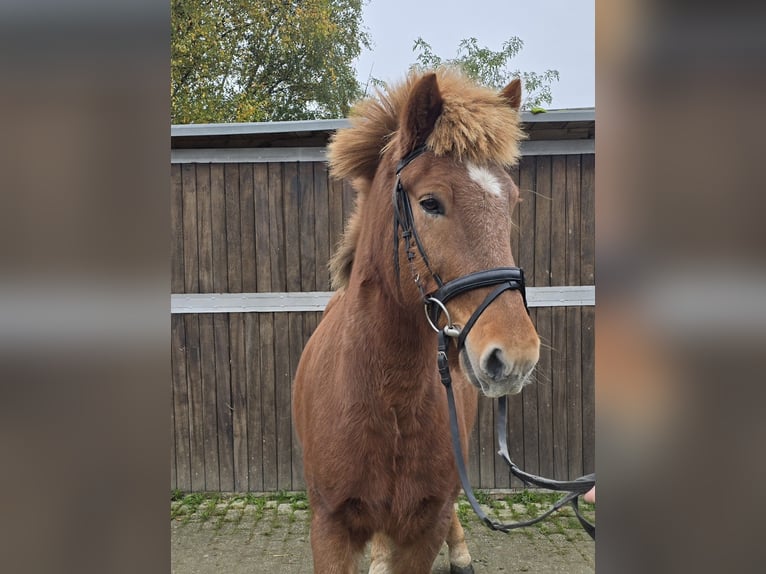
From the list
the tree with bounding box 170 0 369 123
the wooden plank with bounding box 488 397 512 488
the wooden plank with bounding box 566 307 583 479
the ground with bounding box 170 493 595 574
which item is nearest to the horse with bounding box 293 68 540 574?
the ground with bounding box 170 493 595 574

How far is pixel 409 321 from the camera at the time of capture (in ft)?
5.66

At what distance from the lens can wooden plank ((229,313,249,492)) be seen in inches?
172

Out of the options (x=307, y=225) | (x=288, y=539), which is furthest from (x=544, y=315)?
(x=288, y=539)

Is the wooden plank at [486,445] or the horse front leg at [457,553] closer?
the horse front leg at [457,553]

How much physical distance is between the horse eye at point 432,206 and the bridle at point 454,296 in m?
0.06

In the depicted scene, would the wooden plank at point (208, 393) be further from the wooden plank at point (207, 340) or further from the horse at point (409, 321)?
the horse at point (409, 321)

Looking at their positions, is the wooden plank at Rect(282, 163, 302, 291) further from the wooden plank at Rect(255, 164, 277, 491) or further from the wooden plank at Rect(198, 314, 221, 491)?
the wooden plank at Rect(198, 314, 221, 491)

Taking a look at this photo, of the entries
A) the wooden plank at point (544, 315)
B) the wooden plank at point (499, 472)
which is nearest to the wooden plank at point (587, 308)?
the wooden plank at point (544, 315)

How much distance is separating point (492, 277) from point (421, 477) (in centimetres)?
84

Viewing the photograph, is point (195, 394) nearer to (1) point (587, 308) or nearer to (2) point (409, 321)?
(2) point (409, 321)

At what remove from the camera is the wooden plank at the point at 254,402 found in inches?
172
